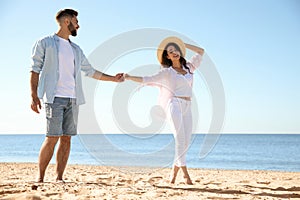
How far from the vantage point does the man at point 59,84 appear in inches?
154

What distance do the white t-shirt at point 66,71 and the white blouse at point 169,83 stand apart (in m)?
0.89

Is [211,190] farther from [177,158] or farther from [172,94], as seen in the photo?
[172,94]

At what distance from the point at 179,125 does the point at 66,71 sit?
1472 millimetres

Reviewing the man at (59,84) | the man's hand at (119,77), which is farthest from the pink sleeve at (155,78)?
the man at (59,84)

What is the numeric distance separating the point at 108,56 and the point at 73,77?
0.86 m

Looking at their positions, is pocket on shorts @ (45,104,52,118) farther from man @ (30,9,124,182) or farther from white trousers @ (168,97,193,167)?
white trousers @ (168,97,193,167)

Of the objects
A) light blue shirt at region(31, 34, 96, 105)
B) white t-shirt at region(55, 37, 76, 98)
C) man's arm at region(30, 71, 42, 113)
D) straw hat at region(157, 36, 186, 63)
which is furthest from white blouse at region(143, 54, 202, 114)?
man's arm at region(30, 71, 42, 113)

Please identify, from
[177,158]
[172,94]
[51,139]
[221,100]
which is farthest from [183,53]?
[51,139]

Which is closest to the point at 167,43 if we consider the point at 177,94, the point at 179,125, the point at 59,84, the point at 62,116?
the point at 177,94

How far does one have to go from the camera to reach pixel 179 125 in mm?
4410

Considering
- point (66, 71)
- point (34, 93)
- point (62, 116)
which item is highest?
point (66, 71)

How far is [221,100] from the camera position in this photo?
199 inches

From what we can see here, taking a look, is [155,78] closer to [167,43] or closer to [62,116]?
[167,43]

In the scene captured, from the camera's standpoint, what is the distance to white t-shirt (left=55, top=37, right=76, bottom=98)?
401cm
